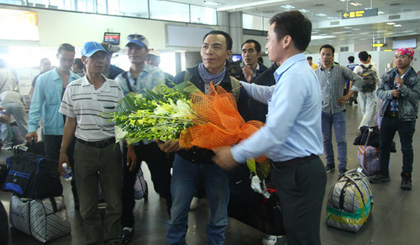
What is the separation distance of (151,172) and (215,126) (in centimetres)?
148

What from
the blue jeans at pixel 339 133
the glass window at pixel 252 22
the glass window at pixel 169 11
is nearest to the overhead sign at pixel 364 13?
the glass window at pixel 252 22

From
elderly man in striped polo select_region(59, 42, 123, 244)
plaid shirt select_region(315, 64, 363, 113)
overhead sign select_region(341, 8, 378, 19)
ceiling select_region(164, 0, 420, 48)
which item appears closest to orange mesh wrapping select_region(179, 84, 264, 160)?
elderly man in striped polo select_region(59, 42, 123, 244)

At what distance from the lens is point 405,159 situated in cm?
410

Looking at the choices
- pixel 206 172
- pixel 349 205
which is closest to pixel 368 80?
pixel 349 205

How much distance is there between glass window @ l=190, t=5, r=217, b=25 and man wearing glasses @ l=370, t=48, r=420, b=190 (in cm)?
1142

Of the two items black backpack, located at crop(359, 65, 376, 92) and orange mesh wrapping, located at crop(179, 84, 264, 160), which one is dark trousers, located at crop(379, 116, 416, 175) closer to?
orange mesh wrapping, located at crop(179, 84, 264, 160)

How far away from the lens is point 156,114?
1.92 m

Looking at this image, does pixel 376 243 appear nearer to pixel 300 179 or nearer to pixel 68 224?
pixel 300 179

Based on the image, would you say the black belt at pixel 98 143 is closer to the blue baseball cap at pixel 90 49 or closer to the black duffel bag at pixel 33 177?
the black duffel bag at pixel 33 177

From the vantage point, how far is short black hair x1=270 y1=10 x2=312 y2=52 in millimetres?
1693

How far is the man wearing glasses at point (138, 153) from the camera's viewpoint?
2926mm

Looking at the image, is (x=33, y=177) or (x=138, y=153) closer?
(x=138, y=153)

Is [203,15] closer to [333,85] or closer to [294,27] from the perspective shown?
[333,85]

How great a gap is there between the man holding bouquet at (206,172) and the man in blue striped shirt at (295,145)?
1.87ft
